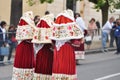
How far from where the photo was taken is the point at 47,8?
3509cm

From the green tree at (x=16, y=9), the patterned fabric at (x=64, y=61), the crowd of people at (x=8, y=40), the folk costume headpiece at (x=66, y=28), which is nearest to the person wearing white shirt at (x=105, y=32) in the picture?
the green tree at (x=16, y=9)

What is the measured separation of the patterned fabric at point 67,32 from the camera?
8.70 meters

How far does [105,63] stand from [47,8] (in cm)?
1798

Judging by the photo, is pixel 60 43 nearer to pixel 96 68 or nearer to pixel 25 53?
pixel 25 53

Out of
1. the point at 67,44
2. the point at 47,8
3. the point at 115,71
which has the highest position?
the point at 47,8

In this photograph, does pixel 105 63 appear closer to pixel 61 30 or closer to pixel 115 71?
pixel 115 71

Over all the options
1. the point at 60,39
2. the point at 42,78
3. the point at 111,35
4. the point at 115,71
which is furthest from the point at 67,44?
the point at 111,35

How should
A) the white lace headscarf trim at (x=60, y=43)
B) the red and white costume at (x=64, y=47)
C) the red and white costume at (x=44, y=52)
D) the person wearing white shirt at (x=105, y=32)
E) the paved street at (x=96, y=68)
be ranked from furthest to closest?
the person wearing white shirt at (x=105, y=32) < the paved street at (x=96, y=68) < the red and white costume at (x=44, y=52) < the white lace headscarf trim at (x=60, y=43) < the red and white costume at (x=64, y=47)

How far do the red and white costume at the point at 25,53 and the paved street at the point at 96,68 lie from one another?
379 cm

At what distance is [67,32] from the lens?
871cm

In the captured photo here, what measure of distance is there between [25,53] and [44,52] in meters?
A: 0.76

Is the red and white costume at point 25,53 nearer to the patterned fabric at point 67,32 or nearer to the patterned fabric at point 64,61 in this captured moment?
the patterned fabric at point 67,32

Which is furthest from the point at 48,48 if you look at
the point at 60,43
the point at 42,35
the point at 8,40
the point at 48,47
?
the point at 8,40

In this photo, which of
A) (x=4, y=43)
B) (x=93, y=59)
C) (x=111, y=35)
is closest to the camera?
(x=4, y=43)
